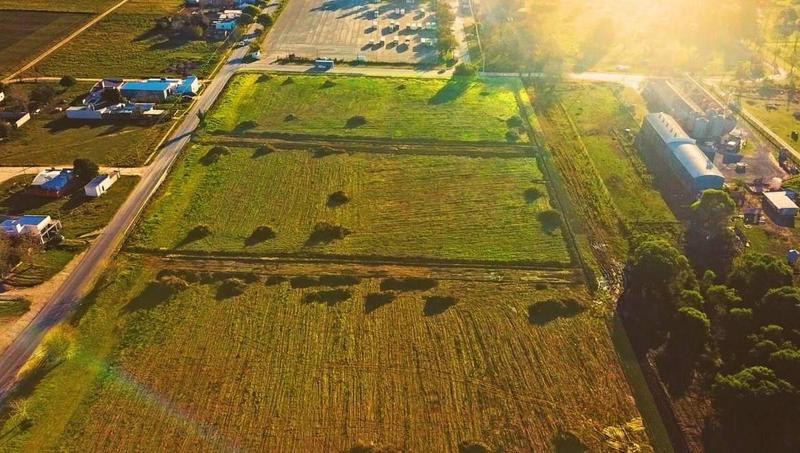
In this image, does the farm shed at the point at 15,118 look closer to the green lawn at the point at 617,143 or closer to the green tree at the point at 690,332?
the green lawn at the point at 617,143

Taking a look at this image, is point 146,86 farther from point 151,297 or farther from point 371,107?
point 151,297

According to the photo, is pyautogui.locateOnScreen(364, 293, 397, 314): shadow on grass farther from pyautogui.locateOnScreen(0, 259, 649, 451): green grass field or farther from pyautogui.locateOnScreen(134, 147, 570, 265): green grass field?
pyautogui.locateOnScreen(134, 147, 570, 265): green grass field

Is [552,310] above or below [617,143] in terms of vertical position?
above

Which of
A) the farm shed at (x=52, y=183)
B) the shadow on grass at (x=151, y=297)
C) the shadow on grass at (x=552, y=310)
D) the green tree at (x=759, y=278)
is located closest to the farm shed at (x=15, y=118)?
the farm shed at (x=52, y=183)

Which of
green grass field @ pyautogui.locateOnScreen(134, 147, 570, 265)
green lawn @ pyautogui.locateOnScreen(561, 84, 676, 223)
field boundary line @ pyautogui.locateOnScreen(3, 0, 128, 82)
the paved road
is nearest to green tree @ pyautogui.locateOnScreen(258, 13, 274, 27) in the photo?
field boundary line @ pyautogui.locateOnScreen(3, 0, 128, 82)

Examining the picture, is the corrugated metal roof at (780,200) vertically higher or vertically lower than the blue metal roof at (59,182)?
lower

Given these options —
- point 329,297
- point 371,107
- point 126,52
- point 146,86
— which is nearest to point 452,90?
point 371,107
